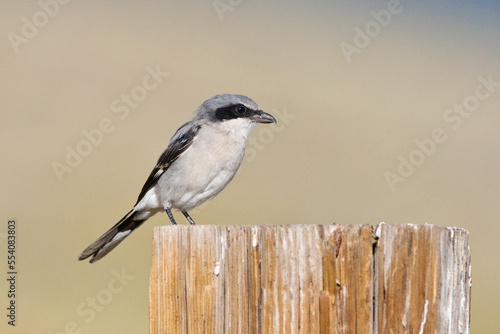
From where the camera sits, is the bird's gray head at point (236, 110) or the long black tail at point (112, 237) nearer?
the long black tail at point (112, 237)

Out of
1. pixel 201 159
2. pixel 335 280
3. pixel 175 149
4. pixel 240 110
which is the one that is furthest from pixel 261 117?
pixel 335 280

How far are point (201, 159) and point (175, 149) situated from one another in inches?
13.5

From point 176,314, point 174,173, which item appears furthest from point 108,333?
point 176,314

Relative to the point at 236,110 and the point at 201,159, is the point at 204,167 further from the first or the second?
the point at 236,110

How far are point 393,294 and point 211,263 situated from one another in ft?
2.41

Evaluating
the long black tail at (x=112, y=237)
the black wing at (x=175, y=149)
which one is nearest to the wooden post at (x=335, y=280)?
the long black tail at (x=112, y=237)

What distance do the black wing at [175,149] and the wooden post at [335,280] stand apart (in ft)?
10.9

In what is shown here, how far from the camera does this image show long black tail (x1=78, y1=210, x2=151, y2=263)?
514cm

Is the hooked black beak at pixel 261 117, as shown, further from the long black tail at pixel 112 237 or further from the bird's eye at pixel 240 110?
the long black tail at pixel 112 237

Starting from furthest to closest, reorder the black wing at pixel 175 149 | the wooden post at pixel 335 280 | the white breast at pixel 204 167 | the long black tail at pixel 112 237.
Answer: the black wing at pixel 175 149
the white breast at pixel 204 167
the long black tail at pixel 112 237
the wooden post at pixel 335 280

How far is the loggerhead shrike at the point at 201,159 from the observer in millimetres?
5613

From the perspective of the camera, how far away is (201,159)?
5.59 metres

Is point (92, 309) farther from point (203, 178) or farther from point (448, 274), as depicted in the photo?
point (448, 274)

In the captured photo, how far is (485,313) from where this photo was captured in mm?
8984
